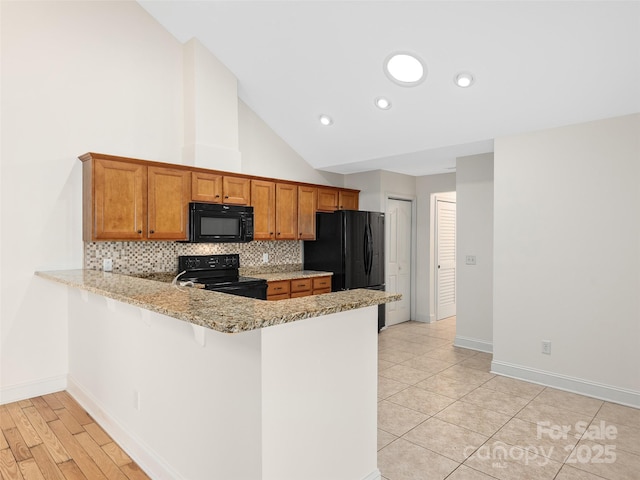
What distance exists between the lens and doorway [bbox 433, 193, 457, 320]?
657 centimetres

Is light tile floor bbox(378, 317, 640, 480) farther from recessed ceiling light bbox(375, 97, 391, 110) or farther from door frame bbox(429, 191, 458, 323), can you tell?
recessed ceiling light bbox(375, 97, 391, 110)

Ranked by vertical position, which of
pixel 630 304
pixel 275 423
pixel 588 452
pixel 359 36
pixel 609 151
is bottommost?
pixel 588 452

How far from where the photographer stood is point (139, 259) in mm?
4098

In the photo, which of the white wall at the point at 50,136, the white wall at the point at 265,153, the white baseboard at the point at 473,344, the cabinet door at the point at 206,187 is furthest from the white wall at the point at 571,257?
the white wall at the point at 50,136

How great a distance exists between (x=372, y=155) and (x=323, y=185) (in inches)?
38.0

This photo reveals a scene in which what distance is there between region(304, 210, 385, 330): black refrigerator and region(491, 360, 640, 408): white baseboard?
1.98 meters

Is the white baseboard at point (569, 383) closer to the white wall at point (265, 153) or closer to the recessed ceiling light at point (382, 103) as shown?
the recessed ceiling light at point (382, 103)

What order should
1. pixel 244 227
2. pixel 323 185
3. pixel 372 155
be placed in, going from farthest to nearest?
pixel 323 185 → pixel 372 155 → pixel 244 227

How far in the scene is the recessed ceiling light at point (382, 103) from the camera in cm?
409

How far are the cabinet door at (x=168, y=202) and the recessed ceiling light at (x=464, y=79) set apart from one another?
2724 millimetres

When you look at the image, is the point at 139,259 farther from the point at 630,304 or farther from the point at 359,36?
the point at 630,304

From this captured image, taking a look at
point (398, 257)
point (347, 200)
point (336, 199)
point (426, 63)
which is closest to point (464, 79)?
point (426, 63)

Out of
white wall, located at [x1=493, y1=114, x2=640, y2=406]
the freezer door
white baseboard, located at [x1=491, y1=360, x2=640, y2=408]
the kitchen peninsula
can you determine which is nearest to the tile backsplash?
the freezer door

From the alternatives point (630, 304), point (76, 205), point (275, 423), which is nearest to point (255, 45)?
point (76, 205)
